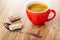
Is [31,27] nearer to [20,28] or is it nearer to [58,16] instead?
[20,28]

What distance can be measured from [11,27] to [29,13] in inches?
4.5

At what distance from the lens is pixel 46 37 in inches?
28.7

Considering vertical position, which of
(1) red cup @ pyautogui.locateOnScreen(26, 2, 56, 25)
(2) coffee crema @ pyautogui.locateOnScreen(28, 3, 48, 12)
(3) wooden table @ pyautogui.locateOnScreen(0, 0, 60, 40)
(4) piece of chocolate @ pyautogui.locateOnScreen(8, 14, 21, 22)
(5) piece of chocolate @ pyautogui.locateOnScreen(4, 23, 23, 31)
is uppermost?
(2) coffee crema @ pyautogui.locateOnScreen(28, 3, 48, 12)

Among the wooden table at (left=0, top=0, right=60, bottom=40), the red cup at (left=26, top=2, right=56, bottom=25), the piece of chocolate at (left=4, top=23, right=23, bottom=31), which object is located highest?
the red cup at (left=26, top=2, right=56, bottom=25)

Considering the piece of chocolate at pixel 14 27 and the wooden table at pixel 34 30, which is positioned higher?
the piece of chocolate at pixel 14 27

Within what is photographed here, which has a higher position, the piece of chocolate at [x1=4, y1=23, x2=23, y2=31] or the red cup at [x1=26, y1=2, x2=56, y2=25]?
the red cup at [x1=26, y1=2, x2=56, y2=25]

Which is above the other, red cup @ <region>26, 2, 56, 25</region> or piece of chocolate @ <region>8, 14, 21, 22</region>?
red cup @ <region>26, 2, 56, 25</region>

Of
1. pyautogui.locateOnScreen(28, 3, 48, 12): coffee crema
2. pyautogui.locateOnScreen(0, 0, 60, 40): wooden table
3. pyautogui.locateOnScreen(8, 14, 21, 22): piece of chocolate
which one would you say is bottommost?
pyautogui.locateOnScreen(0, 0, 60, 40): wooden table

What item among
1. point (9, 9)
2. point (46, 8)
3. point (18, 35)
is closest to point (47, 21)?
point (46, 8)

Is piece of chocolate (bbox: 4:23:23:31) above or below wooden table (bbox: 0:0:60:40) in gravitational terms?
above

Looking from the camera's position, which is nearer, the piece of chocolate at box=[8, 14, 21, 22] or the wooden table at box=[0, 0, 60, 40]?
the wooden table at box=[0, 0, 60, 40]

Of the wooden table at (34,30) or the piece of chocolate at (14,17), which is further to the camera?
the piece of chocolate at (14,17)

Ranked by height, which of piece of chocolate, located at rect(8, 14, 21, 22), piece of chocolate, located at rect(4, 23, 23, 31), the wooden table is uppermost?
piece of chocolate, located at rect(8, 14, 21, 22)

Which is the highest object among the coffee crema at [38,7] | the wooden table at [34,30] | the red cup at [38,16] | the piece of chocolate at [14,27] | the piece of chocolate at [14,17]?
the coffee crema at [38,7]
